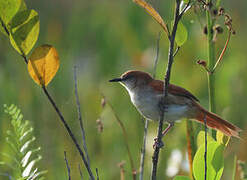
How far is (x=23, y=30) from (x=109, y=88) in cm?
223

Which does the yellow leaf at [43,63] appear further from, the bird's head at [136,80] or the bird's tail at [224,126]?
the bird's head at [136,80]

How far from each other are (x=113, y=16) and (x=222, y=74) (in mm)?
2071

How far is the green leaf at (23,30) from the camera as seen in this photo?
162 centimetres

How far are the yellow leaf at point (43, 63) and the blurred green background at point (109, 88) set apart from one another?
1184mm

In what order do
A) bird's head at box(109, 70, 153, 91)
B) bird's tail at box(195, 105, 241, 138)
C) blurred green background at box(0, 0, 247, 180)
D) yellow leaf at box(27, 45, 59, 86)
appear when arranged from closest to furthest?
1. yellow leaf at box(27, 45, 59, 86)
2. bird's tail at box(195, 105, 241, 138)
3. bird's head at box(109, 70, 153, 91)
4. blurred green background at box(0, 0, 247, 180)

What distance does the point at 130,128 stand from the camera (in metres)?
3.61

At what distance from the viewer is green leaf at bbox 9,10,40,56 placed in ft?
5.31

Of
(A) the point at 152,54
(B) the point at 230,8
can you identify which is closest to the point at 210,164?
(A) the point at 152,54

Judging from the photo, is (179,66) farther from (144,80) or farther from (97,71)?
(144,80)

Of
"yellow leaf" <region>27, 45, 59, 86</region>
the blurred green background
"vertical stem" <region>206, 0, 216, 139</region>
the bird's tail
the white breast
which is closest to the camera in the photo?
"yellow leaf" <region>27, 45, 59, 86</region>

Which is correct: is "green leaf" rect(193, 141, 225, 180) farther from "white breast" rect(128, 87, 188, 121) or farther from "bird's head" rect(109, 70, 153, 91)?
"bird's head" rect(109, 70, 153, 91)

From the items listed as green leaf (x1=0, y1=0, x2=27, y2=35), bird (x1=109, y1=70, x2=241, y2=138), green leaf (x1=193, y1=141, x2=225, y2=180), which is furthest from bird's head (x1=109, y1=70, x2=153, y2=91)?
green leaf (x1=0, y1=0, x2=27, y2=35)

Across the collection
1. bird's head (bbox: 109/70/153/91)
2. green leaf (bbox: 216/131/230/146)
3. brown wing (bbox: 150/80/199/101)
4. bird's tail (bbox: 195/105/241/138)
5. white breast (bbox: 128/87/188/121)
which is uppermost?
bird's head (bbox: 109/70/153/91)

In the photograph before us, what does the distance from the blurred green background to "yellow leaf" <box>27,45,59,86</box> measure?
3.89 feet
